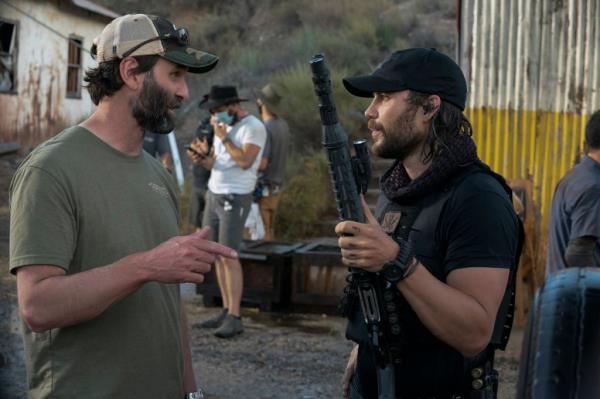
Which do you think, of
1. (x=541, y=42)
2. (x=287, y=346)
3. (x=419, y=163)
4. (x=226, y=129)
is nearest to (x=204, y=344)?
(x=287, y=346)

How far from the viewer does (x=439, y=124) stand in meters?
2.96

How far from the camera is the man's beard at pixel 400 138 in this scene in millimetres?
2930

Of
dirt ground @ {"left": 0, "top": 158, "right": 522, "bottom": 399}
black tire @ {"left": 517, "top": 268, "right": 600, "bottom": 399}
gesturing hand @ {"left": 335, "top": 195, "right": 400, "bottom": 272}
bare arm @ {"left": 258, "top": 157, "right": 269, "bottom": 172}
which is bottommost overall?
dirt ground @ {"left": 0, "top": 158, "right": 522, "bottom": 399}

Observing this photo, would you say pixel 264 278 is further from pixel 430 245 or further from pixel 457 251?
pixel 457 251

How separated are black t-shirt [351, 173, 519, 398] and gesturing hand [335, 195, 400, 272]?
212 mm

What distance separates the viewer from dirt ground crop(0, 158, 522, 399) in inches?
247

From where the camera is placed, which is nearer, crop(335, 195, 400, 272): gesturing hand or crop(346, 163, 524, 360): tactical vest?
crop(335, 195, 400, 272): gesturing hand

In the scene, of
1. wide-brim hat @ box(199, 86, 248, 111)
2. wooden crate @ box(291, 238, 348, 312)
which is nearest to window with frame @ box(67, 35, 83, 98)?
wooden crate @ box(291, 238, 348, 312)

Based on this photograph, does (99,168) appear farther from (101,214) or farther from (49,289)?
(49,289)

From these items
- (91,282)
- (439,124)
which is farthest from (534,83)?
(91,282)

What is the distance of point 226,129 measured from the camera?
26.0 feet

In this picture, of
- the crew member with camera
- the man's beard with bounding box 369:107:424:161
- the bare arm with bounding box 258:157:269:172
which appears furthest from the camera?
the bare arm with bounding box 258:157:269:172

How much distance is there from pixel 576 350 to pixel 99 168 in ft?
5.18

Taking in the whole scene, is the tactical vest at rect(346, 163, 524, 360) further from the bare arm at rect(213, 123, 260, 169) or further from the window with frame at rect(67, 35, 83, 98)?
the window with frame at rect(67, 35, 83, 98)
